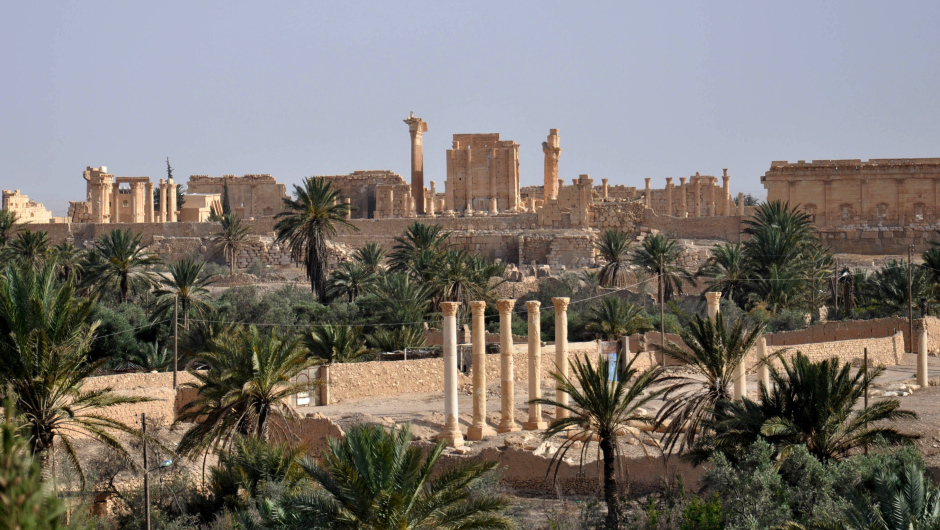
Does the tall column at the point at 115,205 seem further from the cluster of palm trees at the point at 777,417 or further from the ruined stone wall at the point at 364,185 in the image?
the cluster of palm trees at the point at 777,417

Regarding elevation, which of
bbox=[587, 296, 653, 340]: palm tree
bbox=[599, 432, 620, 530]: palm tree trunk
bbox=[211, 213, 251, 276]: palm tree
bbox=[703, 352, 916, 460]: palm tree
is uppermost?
bbox=[211, 213, 251, 276]: palm tree

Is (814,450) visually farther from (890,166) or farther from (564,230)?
(890,166)

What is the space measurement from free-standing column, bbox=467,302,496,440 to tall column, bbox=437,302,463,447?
0.56m

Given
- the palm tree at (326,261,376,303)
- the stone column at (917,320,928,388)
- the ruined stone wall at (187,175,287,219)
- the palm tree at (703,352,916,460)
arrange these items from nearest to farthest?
the palm tree at (703,352,916,460)
the stone column at (917,320,928,388)
the palm tree at (326,261,376,303)
the ruined stone wall at (187,175,287,219)

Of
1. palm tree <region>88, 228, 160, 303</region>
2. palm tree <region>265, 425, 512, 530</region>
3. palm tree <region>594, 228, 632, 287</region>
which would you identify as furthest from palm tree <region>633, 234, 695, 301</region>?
palm tree <region>265, 425, 512, 530</region>

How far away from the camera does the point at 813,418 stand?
16203 mm

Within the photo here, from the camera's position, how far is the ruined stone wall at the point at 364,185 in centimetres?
5791

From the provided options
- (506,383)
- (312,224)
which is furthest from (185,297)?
(506,383)

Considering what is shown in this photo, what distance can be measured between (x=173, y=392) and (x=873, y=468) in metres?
12.9

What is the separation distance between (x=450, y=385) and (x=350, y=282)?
1576 cm

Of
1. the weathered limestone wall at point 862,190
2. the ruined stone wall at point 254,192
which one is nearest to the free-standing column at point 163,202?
the ruined stone wall at point 254,192

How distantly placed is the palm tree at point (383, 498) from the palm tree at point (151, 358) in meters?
15.6

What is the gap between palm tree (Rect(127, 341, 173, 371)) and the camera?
29109 millimetres

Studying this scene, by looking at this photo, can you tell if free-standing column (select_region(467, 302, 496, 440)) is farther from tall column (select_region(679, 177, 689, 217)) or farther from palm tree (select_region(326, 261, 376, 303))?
tall column (select_region(679, 177, 689, 217))
